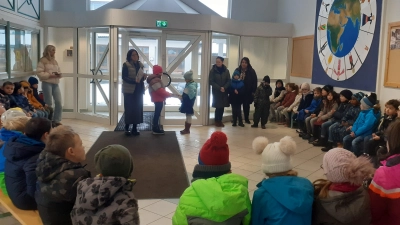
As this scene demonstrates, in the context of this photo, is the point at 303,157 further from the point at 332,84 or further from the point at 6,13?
the point at 6,13

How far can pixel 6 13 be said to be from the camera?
21.9 feet

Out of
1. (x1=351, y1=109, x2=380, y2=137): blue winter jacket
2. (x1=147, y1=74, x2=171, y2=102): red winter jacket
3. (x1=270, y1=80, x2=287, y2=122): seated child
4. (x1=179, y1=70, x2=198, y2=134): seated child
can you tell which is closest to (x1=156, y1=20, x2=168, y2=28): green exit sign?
(x1=179, y1=70, x2=198, y2=134): seated child

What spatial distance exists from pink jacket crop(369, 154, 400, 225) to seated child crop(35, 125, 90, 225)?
173 centimetres

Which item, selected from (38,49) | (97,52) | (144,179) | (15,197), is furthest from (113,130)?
(15,197)

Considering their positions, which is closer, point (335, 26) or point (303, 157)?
point (303, 157)

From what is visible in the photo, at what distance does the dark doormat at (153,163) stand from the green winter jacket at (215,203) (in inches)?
81.2

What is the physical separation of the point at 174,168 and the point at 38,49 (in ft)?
16.4

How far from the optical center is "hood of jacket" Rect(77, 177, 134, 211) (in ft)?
6.41

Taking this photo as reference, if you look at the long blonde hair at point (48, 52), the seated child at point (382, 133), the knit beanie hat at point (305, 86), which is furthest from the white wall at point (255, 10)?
the seated child at point (382, 133)

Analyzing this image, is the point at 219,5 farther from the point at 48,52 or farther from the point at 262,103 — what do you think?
the point at 48,52

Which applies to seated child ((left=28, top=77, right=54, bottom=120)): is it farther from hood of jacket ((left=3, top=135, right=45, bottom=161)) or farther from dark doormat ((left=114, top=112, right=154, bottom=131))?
hood of jacket ((left=3, top=135, right=45, bottom=161))

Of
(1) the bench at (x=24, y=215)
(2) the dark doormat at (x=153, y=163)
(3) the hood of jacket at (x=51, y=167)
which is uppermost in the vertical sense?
(3) the hood of jacket at (x=51, y=167)

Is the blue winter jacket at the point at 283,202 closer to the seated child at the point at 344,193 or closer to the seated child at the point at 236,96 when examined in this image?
the seated child at the point at 344,193

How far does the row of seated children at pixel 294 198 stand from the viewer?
2.00 metres
